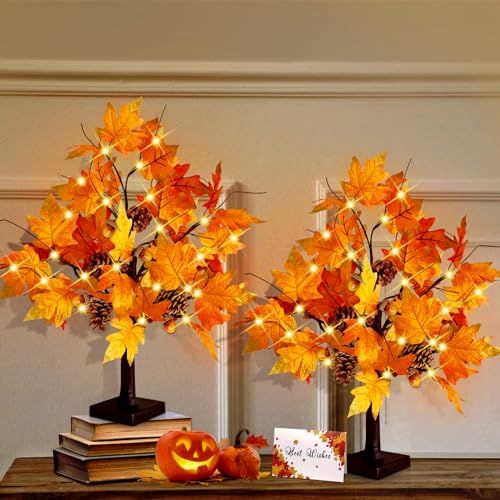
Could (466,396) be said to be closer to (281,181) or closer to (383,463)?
(383,463)

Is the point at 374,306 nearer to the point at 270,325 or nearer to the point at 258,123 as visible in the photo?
the point at 270,325

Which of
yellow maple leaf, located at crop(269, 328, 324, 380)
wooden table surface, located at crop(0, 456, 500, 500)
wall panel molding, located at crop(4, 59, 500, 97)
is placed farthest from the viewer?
wall panel molding, located at crop(4, 59, 500, 97)

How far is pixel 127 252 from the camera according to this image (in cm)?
161

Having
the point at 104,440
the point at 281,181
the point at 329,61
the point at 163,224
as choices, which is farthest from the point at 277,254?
the point at 104,440

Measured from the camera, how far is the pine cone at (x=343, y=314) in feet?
5.31

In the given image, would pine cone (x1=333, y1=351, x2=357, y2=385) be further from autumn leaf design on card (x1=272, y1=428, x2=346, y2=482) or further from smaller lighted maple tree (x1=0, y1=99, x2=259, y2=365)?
smaller lighted maple tree (x1=0, y1=99, x2=259, y2=365)

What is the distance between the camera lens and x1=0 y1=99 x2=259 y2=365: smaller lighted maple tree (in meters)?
1.61

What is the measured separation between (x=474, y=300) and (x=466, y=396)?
0.33m

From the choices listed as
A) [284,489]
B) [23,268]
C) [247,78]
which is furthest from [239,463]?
[247,78]

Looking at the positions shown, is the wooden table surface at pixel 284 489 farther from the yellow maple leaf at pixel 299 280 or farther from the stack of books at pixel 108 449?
the yellow maple leaf at pixel 299 280

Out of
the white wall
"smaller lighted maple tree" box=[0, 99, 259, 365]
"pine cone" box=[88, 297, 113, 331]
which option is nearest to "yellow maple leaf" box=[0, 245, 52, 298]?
"smaller lighted maple tree" box=[0, 99, 259, 365]

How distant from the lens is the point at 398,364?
1.57m

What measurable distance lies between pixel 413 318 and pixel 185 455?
0.48 meters

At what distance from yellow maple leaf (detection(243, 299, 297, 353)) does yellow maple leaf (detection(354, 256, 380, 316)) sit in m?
0.17
